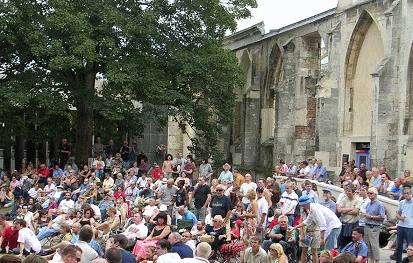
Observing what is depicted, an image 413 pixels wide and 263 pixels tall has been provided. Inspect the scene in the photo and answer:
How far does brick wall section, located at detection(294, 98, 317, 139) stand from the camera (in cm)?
4003

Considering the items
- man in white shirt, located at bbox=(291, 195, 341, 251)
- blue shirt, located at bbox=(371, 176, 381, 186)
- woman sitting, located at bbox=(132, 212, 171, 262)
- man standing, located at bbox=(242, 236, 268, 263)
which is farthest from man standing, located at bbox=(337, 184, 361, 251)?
blue shirt, located at bbox=(371, 176, 381, 186)

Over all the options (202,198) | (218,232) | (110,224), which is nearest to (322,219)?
(218,232)

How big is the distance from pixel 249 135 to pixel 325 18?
1172 cm

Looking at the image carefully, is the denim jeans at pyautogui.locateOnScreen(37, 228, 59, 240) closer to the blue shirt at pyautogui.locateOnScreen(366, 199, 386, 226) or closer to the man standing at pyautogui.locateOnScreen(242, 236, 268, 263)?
the man standing at pyautogui.locateOnScreen(242, 236, 268, 263)

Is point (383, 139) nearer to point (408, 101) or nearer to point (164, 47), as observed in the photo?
point (408, 101)

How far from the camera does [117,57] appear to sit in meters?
35.6

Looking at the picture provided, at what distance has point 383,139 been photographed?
29.4m

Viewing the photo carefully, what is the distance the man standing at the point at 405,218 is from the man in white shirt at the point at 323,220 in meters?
1.46

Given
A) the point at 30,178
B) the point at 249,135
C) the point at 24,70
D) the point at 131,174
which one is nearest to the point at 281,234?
the point at 131,174

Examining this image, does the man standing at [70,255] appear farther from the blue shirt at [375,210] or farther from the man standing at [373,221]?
the blue shirt at [375,210]

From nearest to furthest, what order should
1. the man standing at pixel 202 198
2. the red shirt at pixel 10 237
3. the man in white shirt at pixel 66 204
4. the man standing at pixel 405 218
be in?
the man standing at pixel 405 218, the red shirt at pixel 10 237, the man standing at pixel 202 198, the man in white shirt at pixel 66 204

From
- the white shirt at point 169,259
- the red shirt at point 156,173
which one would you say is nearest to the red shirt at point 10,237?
the white shirt at point 169,259

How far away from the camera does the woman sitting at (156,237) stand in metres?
17.2

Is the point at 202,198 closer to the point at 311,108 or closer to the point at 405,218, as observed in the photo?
the point at 405,218
